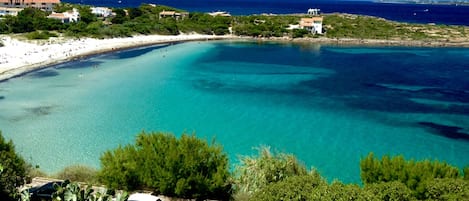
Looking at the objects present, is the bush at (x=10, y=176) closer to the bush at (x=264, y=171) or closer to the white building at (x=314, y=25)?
the bush at (x=264, y=171)

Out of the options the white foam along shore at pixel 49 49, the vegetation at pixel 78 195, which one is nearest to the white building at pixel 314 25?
the white foam along shore at pixel 49 49

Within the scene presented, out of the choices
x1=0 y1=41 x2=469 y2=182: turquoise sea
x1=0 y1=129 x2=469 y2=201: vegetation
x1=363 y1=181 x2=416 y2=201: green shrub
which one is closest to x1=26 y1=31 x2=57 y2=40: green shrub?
x1=0 y1=41 x2=469 y2=182: turquoise sea

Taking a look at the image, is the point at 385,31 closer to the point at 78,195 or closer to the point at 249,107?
the point at 249,107

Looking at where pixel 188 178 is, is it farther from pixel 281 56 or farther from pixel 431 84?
pixel 281 56

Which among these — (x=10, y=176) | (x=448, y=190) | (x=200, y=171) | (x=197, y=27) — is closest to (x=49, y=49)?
(x=197, y=27)

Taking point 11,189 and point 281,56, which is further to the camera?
point 281,56

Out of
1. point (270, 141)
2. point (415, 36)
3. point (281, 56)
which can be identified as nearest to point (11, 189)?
point (270, 141)

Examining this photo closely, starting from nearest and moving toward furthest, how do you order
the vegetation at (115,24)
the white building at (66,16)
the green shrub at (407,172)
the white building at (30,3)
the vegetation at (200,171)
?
the green shrub at (407,172) → the vegetation at (200,171) → the vegetation at (115,24) → the white building at (66,16) → the white building at (30,3)
